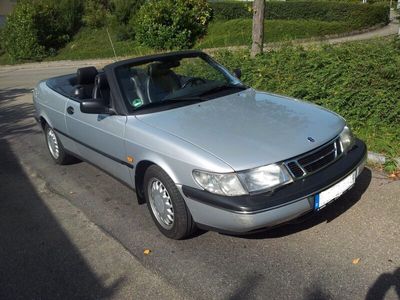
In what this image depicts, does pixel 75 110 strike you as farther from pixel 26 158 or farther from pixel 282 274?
pixel 282 274

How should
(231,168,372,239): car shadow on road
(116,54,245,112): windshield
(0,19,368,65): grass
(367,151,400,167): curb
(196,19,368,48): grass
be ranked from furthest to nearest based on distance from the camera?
(0,19,368,65): grass < (196,19,368,48): grass < (367,151,400,167): curb < (116,54,245,112): windshield < (231,168,372,239): car shadow on road

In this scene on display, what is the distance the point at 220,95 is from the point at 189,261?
1774 mm

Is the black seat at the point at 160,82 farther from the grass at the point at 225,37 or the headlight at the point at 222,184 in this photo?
the grass at the point at 225,37

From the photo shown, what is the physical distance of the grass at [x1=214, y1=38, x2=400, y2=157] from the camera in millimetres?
5504

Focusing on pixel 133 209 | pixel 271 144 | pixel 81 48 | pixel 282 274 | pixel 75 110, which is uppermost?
pixel 271 144

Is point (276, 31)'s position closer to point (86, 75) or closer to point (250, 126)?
point (86, 75)

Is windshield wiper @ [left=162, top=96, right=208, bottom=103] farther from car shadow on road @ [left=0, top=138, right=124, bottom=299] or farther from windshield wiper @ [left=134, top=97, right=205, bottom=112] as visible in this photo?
car shadow on road @ [left=0, top=138, right=124, bottom=299]

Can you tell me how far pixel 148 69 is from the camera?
4.51 metres

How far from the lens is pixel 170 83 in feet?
14.8

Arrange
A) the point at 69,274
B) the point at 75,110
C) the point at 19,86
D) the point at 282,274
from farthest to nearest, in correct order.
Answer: the point at 19,86 → the point at 75,110 → the point at 69,274 → the point at 282,274

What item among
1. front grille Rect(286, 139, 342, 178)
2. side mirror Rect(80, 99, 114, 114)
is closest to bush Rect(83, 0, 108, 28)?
side mirror Rect(80, 99, 114, 114)

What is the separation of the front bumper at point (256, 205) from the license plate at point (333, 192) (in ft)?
0.15

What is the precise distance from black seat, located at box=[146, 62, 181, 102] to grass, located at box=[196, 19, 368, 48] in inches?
658

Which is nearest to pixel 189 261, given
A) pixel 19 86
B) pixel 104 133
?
pixel 104 133
